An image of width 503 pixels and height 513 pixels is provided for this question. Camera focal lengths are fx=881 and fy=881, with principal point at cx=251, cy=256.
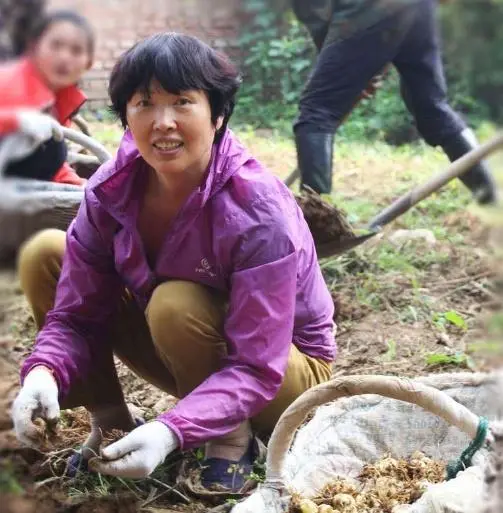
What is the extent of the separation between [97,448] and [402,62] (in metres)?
0.94

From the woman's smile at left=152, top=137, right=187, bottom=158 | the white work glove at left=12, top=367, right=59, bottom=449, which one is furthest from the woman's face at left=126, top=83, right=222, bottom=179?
the white work glove at left=12, top=367, right=59, bottom=449

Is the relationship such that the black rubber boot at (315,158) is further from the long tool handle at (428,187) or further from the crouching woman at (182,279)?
the crouching woman at (182,279)

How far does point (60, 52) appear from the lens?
83 centimetres

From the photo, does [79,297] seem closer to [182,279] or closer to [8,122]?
[182,279]

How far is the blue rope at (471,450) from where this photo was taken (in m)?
1.36

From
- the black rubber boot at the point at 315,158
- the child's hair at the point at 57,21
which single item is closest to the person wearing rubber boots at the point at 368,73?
the black rubber boot at the point at 315,158

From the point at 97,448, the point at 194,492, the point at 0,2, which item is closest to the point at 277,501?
the point at 194,492

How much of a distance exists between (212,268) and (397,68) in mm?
576

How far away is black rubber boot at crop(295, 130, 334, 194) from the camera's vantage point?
2.46m

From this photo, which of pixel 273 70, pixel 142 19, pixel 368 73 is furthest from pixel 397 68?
A: pixel 142 19

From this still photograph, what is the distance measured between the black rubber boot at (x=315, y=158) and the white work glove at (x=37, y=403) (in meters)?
1.23

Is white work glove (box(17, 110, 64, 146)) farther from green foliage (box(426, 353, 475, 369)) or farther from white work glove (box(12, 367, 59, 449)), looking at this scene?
green foliage (box(426, 353, 475, 369))

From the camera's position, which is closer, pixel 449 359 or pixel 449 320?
pixel 449 359

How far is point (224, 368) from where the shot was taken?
1475 millimetres
